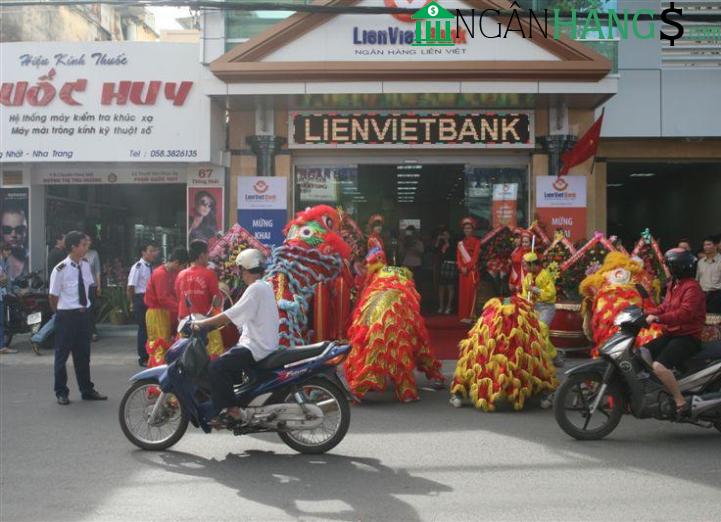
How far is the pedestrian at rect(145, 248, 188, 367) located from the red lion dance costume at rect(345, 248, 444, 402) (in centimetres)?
207

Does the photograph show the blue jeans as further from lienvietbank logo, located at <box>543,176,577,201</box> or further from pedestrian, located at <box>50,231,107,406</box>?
lienvietbank logo, located at <box>543,176,577,201</box>

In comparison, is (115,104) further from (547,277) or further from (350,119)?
(547,277)

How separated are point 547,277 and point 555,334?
1087 mm

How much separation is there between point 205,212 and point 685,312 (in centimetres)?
1001

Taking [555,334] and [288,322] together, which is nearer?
[288,322]

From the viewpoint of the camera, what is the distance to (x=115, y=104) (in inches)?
553

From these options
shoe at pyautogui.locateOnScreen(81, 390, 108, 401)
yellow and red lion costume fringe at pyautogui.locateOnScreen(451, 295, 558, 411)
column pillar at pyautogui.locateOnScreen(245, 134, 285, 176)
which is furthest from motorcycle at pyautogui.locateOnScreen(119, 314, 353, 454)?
column pillar at pyautogui.locateOnScreen(245, 134, 285, 176)

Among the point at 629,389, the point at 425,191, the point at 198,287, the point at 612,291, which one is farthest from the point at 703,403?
the point at 425,191

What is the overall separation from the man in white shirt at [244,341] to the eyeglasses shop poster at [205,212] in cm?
866

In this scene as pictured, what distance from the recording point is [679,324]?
675cm

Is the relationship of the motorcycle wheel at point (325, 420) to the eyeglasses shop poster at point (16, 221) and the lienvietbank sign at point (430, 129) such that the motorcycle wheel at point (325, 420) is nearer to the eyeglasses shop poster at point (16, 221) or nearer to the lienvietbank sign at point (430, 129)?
the lienvietbank sign at point (430, 129)

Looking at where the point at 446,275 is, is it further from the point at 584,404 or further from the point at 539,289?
the point at 584,404

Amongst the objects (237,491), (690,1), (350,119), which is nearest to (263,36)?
(350,119)

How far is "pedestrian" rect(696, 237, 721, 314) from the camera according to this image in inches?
495
